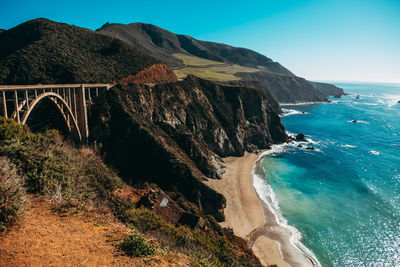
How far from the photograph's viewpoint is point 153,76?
176 feet

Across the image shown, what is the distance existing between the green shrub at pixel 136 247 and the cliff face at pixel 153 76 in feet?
141

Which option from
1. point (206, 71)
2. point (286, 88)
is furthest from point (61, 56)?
point (286, 88)

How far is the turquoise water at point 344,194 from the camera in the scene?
26.5m

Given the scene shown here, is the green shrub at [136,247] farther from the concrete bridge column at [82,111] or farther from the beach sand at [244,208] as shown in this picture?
the concrete bridge column at [82,111]

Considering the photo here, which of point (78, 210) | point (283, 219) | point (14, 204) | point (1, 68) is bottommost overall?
point (283, 219)

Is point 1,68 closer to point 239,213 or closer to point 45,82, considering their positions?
point 45,82

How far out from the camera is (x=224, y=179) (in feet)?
137

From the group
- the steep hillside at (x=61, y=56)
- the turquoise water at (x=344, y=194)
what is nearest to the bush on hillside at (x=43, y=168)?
the turquoise water at (x=344, y=194)

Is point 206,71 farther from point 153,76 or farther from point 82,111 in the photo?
point 82,111

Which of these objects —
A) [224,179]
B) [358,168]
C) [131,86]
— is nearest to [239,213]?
[224,179]

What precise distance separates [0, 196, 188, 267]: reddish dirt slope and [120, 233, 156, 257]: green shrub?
231 millimetres

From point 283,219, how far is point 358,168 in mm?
31195

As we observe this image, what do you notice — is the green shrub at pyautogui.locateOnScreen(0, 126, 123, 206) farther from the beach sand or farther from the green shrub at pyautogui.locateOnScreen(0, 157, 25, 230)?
the beach sand

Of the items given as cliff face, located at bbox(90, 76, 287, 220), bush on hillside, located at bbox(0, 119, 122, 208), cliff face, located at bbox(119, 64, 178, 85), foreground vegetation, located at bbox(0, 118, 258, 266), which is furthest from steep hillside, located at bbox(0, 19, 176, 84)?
bush on hillside, located at bbox(0, 119, 122, 208)
